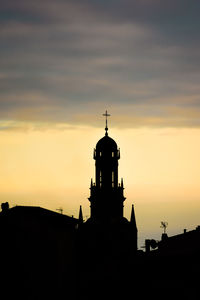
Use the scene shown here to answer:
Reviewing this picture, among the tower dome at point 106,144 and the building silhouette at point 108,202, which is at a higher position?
the tower dome at point 106,144

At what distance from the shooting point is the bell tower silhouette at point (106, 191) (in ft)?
417

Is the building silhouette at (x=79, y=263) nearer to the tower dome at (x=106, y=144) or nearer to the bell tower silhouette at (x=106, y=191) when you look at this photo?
the bell tower silhouette at (x=106, y=191)

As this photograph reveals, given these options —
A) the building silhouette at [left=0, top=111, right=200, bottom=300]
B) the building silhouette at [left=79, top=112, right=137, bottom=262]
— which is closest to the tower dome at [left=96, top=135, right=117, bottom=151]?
the building silhouette at [left=79, top=112, right=137, bottom=262]

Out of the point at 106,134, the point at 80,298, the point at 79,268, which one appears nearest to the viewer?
the point at 80,298

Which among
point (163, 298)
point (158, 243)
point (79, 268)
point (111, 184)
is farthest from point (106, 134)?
point (163, 298)

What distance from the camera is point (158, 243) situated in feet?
414

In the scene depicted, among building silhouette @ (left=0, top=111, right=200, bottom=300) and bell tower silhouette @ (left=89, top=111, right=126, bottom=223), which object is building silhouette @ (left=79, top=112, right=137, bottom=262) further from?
building silhouette @ (left=0, top=111, right=200, bottom=300)

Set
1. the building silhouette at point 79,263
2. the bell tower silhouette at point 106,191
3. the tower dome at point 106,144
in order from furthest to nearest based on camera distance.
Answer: the tower dome at point 106,144, the bell tower silhouette at point 106,191, the building silhouette at point 79,263

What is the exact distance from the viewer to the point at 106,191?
419 ft

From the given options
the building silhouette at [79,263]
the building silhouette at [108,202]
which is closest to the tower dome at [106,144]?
the building silhouette at [108,202]

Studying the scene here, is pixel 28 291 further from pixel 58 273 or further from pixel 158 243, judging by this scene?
pixel 158 243

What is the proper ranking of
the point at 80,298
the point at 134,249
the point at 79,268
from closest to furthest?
the point at 80,298 → the point at 79,268 → the point at 134,249

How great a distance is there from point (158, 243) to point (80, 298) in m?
29.5

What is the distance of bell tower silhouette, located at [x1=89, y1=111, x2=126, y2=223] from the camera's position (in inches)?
5000
